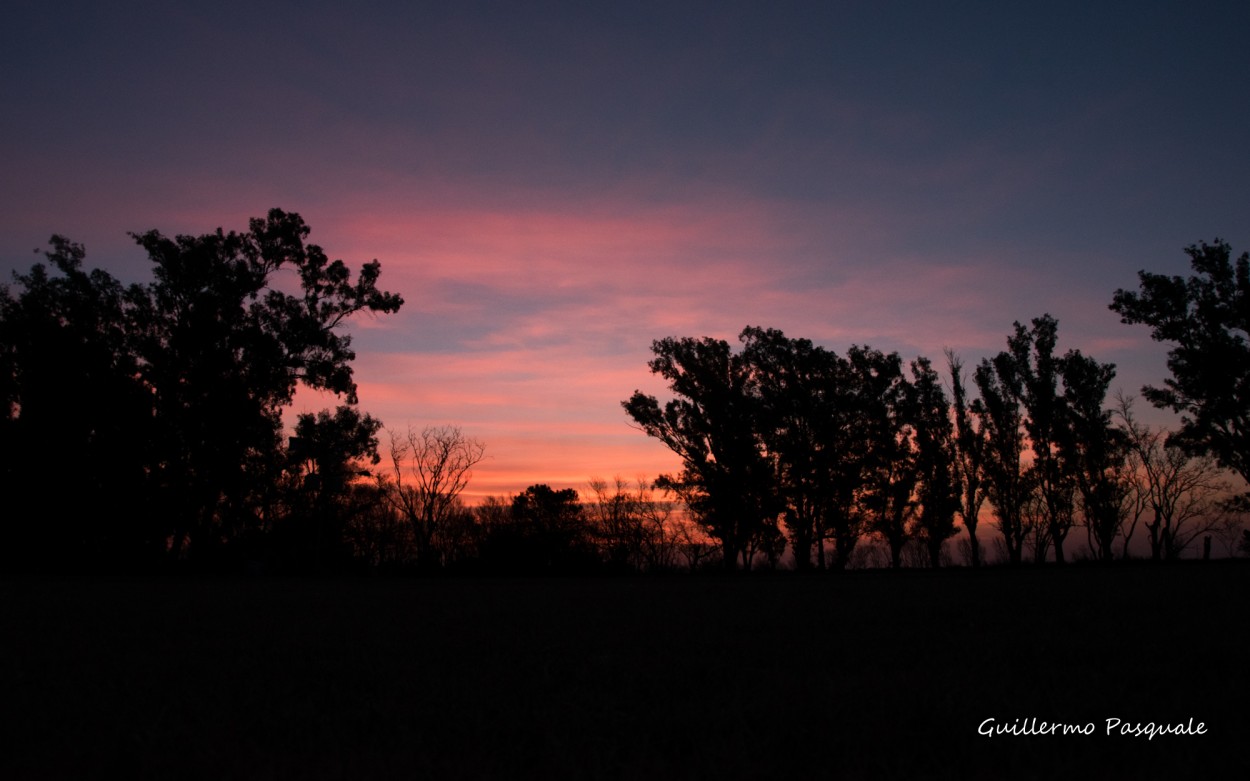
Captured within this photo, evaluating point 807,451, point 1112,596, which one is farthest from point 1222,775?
point 807,451

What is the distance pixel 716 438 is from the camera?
42.4 m

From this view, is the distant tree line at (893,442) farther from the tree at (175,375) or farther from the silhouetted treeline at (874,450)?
the tree at (175,375)

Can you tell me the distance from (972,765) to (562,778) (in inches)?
61.1

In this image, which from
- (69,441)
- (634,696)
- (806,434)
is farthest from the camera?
(806,434)

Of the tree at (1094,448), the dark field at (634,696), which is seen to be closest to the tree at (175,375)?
the dark field at (634,696)

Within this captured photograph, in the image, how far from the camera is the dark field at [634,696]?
2850 mm

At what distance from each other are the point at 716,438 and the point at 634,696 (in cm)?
3875

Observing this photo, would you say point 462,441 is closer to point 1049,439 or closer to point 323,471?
point 323,471

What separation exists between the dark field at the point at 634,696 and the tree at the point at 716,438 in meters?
33.5

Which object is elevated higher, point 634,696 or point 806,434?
point 806,434

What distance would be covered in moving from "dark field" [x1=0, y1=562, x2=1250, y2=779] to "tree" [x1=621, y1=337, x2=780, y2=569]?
3349cm

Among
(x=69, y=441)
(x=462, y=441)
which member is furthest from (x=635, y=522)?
(x=69, y=441)

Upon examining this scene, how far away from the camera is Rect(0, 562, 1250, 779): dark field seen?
9.35ft

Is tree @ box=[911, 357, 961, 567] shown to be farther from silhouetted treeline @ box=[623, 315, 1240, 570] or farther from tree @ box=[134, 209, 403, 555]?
tree @ box=[134, 209, 403, 555]
